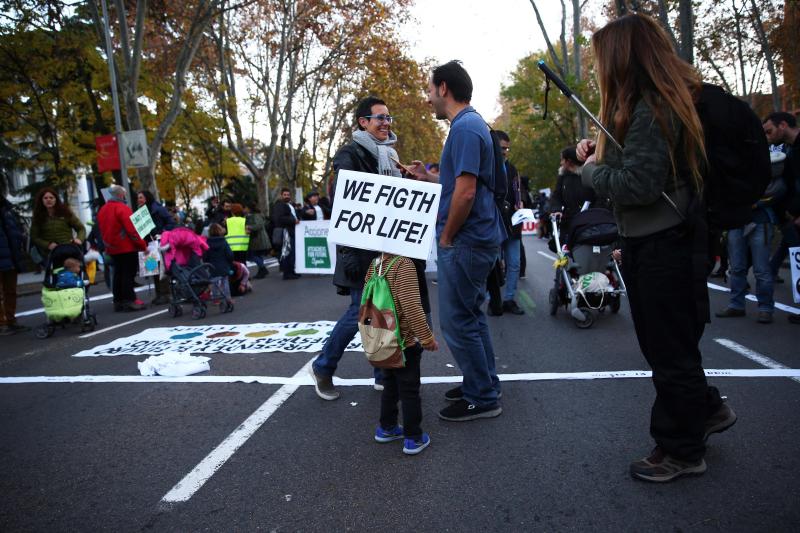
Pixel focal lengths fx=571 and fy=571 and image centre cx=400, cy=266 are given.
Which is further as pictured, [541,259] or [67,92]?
[67,92]

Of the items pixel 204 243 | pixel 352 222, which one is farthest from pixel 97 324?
pixel 352 222

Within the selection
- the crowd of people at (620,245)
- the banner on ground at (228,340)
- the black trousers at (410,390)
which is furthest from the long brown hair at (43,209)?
the black trousers at (410,390)

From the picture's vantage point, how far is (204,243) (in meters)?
8.99

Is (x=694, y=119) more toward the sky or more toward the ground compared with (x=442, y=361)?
more toward the sky

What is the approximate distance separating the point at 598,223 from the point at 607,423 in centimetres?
321

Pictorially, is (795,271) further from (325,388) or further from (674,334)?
(325,388)

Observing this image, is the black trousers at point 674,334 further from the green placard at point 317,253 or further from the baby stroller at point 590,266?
the green placard at point 317,253

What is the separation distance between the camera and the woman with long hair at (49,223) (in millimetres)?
8141

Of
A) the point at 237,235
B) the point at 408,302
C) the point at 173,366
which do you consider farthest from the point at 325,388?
the point at 237,235

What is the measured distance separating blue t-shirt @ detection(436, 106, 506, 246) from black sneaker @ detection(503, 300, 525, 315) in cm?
380

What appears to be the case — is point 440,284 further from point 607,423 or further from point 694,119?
point 694,119

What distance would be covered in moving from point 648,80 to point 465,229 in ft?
4.21

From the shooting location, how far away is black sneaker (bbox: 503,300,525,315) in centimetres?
719

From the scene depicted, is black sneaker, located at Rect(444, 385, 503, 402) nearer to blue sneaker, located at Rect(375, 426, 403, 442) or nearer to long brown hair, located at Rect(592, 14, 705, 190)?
blue sneaker, located at Rect(375, 426, 403, 442)
